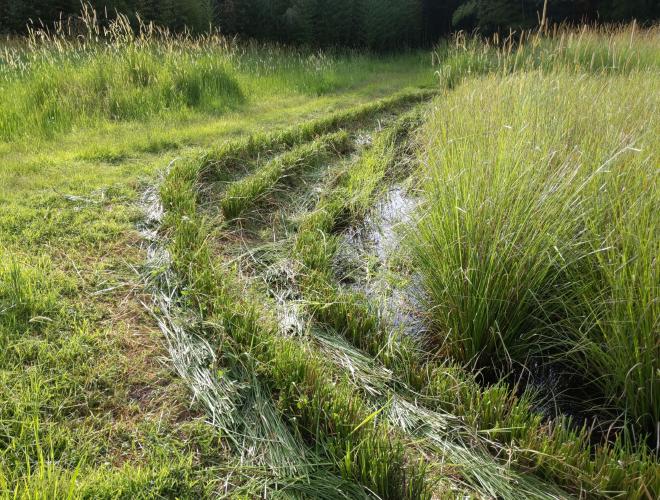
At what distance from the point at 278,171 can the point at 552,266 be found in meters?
2.30

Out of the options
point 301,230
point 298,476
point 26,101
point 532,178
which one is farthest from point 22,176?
point 532,178

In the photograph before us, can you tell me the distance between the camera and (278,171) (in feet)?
12.4

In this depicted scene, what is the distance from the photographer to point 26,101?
14.4ft

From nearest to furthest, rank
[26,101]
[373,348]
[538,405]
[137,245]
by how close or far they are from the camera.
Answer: [538,405] → [373,348] → [137,245] → [26,101]

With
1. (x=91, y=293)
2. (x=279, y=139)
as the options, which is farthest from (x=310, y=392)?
(x=279, y=139)

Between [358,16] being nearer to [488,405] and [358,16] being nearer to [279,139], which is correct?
[279,139]

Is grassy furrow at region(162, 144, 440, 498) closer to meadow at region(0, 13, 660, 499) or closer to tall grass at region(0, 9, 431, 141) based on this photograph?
meadow at region(0, 13, 660, 499)

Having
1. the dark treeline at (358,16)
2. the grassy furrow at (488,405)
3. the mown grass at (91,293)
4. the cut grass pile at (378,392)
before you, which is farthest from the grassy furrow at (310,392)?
the dark treeline at (358,16)

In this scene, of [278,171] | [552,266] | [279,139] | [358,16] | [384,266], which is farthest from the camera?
[358,16]

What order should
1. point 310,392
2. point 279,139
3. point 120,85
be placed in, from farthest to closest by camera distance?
point 120,85, point 279,139, point 310,392

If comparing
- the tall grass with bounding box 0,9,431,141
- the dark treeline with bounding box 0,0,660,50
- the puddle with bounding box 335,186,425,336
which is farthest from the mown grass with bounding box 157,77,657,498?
the dark treeline with bounding box 0,0,660,50

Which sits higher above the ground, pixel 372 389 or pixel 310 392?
pixel 310 392

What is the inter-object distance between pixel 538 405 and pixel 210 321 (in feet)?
4.77

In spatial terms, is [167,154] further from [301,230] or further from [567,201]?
[567,201]
